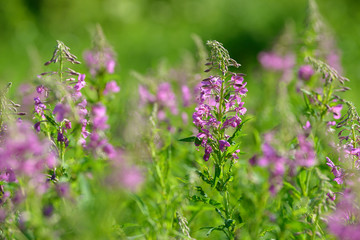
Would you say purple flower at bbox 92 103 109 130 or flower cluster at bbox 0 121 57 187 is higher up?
purple flower at bbox 92 103 109 130

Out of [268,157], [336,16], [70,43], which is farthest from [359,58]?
[268,157]

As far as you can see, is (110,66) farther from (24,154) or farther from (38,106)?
(24,154)

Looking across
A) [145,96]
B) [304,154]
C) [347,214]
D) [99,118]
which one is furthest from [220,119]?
[145,96]

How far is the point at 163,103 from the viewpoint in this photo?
4.56 m

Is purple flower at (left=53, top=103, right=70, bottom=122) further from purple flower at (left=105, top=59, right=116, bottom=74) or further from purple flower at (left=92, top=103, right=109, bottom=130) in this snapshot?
purple flower at (left=105, top=59, right=116, bottom=74)

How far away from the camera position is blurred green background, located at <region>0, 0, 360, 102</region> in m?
10.5

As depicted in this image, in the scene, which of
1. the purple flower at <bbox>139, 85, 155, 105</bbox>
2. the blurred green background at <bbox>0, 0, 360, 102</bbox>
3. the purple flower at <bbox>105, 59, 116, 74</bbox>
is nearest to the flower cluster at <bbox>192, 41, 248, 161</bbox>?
the purple flower at <bbox>105, 59, 116, 74</bbox>

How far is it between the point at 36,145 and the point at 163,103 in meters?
2.63

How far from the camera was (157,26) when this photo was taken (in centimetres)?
1342

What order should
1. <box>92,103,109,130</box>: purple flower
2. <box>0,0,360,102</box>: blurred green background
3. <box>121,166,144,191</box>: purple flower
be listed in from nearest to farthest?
<box>121,166,144,191</box>: purple flower, <box>92,103,109,130</box>: purple flower, <box>0,0,360,102</box>: blurred green background

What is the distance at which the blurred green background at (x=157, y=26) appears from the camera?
1053cm

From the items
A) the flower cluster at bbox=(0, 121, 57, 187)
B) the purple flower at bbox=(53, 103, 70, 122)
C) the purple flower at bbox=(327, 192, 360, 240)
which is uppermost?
the purple flower at bbox=(53, 103, 70, 122)

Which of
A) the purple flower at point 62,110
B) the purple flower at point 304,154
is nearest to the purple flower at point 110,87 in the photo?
the purple flower at point 62,110

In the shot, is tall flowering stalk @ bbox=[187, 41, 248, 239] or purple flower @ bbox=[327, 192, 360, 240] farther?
A: tall flowering stalk @ bbox=[187, 41, 248, 239]
